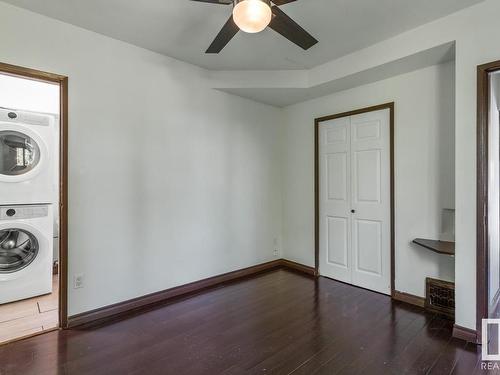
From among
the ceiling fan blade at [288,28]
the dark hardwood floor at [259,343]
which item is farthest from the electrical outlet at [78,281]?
the ceiling fan blade at [288,28]

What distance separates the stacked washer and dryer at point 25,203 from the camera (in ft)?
8.76

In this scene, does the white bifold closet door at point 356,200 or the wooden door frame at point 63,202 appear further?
the white bifold closet door at point 356,200

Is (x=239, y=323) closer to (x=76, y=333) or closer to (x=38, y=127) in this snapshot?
(x=76, y=333)

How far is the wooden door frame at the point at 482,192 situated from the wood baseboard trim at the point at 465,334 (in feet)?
0.08

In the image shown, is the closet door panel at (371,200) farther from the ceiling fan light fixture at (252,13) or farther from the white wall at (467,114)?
the ceiling fan light fixture at (252,13)

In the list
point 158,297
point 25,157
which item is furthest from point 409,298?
point 25,157

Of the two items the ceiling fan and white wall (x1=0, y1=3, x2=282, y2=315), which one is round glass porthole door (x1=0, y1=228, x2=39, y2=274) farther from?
the ceiling fan

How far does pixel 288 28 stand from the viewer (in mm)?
1754

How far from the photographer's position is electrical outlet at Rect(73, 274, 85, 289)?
2.33 metres

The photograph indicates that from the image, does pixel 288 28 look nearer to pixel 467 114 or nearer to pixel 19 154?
pixel 467 114

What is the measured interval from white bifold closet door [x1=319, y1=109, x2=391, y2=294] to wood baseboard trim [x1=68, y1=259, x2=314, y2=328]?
1.84 feet

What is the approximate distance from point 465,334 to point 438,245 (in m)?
0.71

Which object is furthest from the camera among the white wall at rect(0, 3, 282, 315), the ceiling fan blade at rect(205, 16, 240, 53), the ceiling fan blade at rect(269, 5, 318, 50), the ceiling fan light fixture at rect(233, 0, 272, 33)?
the white wall at rect(0, 3, 282, 315)

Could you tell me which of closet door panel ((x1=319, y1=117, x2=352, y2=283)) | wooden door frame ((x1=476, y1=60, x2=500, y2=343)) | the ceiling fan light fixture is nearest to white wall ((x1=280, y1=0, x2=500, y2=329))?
wooden door frame ((x1=476, y1=60, x2=500, y2=343))
